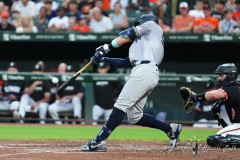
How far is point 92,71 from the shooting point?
49.5ft

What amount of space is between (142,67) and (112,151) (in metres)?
1.06

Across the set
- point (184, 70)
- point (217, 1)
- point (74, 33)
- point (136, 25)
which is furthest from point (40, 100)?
point (136, 25)

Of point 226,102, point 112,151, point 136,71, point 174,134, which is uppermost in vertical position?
point 136,71

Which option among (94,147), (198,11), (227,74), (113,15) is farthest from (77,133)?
(198,11)

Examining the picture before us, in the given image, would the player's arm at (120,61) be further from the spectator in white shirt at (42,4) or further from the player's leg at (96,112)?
the spectator in white shirt at (42,4)

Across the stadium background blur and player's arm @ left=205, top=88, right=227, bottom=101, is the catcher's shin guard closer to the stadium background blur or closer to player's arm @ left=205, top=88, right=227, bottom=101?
player's arm @ left=205, top=88, right=227, bottom=101

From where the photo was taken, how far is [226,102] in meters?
8.49

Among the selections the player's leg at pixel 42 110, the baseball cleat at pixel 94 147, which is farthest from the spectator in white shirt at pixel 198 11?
the baseball cleat at pixel 94 147

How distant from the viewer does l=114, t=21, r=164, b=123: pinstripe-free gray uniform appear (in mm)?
7844

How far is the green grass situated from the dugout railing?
586 millimetres

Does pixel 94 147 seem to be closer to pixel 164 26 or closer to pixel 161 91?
pixel 161 91

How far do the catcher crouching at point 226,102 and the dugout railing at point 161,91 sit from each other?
4.79 metres

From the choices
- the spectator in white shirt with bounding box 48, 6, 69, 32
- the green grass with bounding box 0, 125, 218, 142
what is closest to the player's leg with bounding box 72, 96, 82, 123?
the green grass with bounding box 0, 125, 218, 142

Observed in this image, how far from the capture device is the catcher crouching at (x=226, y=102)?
26.9 feet
